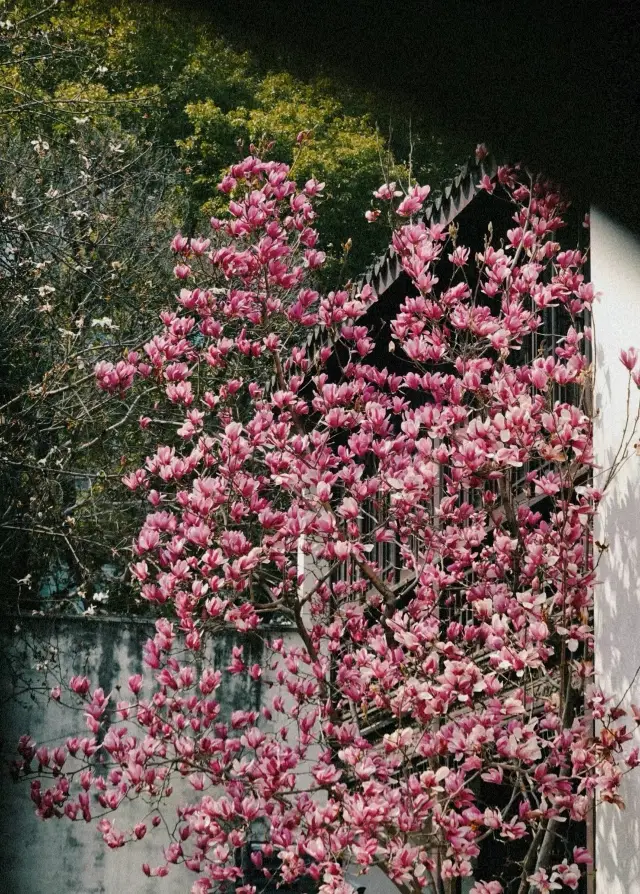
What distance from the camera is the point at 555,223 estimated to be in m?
5.38

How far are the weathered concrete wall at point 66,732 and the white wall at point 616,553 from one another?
701cm

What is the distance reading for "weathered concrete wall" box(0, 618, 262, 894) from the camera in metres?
10.6

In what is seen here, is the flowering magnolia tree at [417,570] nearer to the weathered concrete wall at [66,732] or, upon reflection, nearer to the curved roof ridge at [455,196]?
the curved roof ridge at [455,196]

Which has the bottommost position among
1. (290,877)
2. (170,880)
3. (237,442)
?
(170,880)

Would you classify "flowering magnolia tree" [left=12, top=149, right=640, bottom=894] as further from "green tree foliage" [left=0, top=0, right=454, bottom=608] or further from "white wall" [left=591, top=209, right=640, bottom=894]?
"green tree foliage" [left=0, top=0, right=454, bottom=608]

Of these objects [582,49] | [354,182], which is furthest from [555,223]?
[354,182]

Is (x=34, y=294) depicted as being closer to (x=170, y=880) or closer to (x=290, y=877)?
(x=170, y=880)

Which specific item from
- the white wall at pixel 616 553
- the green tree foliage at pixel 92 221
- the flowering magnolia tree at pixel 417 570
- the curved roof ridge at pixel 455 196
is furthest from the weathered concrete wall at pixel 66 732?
the white wall at pixel 616 553

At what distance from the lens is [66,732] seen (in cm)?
1103

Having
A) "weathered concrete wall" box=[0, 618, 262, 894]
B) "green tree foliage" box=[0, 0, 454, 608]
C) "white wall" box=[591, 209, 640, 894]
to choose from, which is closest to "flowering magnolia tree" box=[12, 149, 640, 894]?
"white wall" box=[591, 209, 640, 894]

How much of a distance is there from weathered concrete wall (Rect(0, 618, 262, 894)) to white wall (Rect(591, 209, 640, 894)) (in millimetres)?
7012

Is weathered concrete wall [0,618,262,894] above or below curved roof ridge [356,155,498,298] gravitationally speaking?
below

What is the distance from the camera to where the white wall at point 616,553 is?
4.57 meters

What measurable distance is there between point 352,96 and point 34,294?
12.2m
